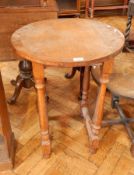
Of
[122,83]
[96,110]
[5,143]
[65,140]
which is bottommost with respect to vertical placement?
[65,140]

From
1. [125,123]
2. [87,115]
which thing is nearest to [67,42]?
[87,115]

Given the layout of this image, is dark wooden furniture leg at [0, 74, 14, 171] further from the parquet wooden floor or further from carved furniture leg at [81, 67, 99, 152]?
carved furniture leg at [81, 67, 99, 152]

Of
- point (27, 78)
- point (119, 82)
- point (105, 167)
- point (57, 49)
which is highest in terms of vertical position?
point (57, 49)

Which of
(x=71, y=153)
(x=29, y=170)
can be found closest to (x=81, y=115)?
(x=71, y=153)

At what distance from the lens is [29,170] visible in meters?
1.30

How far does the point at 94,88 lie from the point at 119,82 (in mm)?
692

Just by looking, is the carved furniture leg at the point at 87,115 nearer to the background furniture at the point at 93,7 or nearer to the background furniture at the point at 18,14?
the background furniture at the point at 18,14

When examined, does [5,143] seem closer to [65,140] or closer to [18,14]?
[65,140]

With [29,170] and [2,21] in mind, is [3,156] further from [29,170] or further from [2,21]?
[2,21]

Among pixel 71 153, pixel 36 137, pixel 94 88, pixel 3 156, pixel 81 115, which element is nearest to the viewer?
pixel 3 156

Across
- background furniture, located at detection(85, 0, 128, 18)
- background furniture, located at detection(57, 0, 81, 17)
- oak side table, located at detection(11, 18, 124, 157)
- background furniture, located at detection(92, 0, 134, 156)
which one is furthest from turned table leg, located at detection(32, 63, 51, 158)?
background furniture, located at detection(85, 0, 128, 18)

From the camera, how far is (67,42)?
43.5 inches

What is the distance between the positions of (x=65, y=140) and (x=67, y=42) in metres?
0.68

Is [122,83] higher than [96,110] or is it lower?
higher
